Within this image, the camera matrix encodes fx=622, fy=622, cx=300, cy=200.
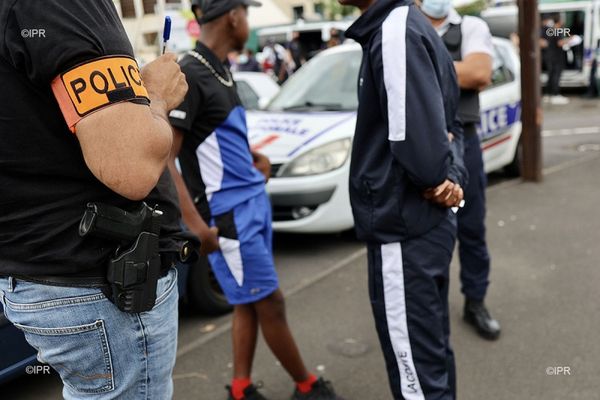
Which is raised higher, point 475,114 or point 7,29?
point 7,29

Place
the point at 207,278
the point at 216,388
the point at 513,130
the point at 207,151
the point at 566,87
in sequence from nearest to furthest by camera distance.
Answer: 1. the point at 207,151
2. the point at 216,388
3. the point at 207,278
4. the point at 513,130
5. the point at 566,87

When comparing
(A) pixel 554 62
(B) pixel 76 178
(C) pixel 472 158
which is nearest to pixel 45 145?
(B) pixel 76 178

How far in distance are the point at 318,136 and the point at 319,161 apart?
0.67ft

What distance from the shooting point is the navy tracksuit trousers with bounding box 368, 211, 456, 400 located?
207 centimetres

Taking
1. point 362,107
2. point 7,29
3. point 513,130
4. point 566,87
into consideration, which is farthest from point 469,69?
point 566,87

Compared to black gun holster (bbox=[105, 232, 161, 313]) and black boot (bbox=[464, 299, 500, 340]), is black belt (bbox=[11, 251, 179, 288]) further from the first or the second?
black boot (bbox=[464, 299, 500, 340])

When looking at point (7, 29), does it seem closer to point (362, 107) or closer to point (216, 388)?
point (362, 107)

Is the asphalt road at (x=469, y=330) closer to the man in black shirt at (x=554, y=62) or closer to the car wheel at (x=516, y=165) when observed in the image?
the car wheel at (x=516, y=165)

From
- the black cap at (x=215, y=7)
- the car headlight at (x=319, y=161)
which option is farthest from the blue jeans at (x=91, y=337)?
the car headlight at (x=319, y=161)

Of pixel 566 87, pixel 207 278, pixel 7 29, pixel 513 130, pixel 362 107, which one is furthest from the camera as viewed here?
pixel 566 87

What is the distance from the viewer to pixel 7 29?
4.09 feet

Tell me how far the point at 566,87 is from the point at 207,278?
15.2 metres

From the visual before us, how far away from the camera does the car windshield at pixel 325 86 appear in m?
5.49

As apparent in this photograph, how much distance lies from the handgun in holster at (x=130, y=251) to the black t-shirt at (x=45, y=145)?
0.03 meters
